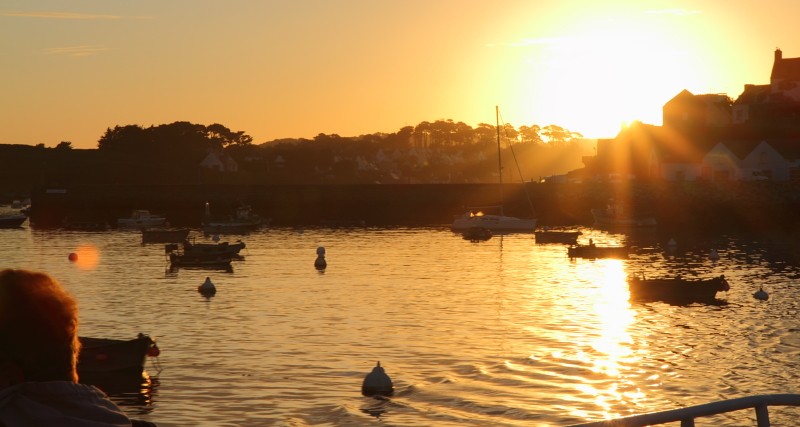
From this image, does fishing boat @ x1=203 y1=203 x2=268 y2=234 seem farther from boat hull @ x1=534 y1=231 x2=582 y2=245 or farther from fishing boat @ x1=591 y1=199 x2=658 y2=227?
fishing boat @ x1=591 y1=199 x2=658 y2=227

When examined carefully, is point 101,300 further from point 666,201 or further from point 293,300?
point 666,201

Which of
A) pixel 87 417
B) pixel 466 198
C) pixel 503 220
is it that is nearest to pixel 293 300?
pixel 87 417

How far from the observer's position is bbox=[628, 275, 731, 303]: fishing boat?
181ft

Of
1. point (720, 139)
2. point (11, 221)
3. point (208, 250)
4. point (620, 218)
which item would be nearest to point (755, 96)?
point (720, 139)

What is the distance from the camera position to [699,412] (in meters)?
5.95

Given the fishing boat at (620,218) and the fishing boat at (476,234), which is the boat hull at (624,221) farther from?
the fishing boat at (476,234)

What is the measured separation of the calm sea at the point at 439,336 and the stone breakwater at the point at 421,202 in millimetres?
45198

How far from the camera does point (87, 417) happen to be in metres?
4.11

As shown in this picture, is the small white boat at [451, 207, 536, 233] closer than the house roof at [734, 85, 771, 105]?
Yes

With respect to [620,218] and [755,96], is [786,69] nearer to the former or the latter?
[755,96]

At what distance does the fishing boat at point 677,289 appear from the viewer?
181ft

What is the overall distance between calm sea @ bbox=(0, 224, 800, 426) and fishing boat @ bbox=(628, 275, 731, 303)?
2.60 ft

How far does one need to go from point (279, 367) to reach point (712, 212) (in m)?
106

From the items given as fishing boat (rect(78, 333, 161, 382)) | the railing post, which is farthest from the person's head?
fishing boat (rect(78, 333, 161, 382))
